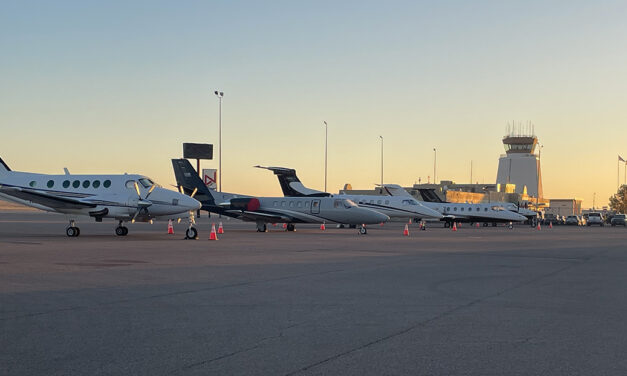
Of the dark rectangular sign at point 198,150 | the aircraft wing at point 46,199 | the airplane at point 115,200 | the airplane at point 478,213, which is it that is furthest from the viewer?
the dark rectangular sign at point 198,150

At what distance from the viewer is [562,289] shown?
1247cm

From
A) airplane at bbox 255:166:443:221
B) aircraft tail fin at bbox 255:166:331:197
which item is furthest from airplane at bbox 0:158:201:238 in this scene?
aircraft tail fin at bbox 255:166:331:197

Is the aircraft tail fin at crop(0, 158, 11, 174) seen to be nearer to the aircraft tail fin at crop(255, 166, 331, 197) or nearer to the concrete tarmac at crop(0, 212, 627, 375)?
the concrete tarmac at crop(0, 212, 627, 375)

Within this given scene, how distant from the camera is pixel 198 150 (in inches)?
3605

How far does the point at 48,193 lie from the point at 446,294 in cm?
2435

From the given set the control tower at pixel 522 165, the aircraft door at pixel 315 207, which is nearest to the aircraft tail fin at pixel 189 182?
the aircraft door at pixel 315 207

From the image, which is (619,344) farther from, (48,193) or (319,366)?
(48,193)

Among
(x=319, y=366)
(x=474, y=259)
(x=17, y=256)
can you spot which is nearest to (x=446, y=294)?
(x=319, y=366)

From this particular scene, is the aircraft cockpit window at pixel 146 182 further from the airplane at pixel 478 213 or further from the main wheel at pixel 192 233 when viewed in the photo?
the airplane at pixel 478 213

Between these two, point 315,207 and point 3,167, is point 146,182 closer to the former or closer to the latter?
point 3,167

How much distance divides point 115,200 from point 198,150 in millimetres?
62576

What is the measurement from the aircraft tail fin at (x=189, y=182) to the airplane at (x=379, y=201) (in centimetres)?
1072

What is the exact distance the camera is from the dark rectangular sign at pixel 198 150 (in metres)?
91.4

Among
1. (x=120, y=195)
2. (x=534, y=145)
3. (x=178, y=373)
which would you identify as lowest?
(x=178, y=373)
